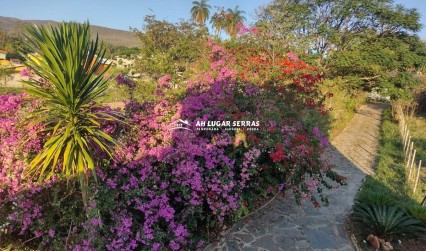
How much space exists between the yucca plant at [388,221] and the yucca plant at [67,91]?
472 cm

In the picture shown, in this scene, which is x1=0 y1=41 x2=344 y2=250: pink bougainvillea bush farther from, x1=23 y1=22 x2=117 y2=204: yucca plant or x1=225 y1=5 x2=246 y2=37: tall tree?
x1=225 y1=5 x2=246 y2=37: tall tree

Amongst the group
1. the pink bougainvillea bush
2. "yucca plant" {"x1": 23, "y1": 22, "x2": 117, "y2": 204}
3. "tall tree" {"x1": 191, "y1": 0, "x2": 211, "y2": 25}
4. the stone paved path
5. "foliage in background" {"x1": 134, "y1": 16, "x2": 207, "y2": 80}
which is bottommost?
the stone paved path

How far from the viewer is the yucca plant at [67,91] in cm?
352

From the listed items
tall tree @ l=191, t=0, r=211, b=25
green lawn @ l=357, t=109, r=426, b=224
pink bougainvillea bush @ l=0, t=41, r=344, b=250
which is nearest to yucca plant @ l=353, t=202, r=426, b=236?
green lawn @ l=357, t=109, r=426, b=224

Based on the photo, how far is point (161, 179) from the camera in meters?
4.23

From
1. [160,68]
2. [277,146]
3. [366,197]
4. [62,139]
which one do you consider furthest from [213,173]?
[160,68]

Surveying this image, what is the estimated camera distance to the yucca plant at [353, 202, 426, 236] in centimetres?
499

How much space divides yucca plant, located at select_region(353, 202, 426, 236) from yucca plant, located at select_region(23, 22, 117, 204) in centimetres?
472

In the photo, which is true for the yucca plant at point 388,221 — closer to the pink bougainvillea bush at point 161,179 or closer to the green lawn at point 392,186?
the green lawn at point 392,186

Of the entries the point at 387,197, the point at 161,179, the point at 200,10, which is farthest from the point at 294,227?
the point at 200,10

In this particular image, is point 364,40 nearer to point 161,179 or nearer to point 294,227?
point 294,227

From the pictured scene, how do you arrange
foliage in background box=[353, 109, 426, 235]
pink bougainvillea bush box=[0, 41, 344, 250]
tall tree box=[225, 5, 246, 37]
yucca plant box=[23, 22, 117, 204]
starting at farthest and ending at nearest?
tall tree box=[225, 5, 246, 37], foliage in background box=[353, 109, 426, 235], pink bougainvillea bush box=[0, 41, 344, 250], yucca plant box=[23, 22, 117, 204]

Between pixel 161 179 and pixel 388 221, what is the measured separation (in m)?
4.01

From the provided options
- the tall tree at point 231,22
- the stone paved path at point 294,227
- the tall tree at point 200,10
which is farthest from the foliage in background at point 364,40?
the tall tree at point 200,10
